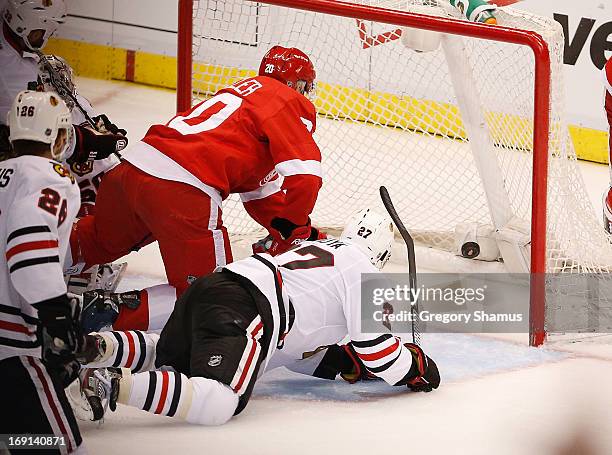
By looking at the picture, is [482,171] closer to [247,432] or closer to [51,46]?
[247,432]

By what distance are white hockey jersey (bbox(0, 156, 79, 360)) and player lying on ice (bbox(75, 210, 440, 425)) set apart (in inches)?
11.7

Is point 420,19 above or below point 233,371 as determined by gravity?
above

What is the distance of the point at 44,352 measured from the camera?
2.94m

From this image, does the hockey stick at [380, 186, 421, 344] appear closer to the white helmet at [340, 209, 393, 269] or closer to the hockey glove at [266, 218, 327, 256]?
the white helmet at [340, 209, 393, 269]

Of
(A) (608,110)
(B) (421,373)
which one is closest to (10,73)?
(B) (421,373)

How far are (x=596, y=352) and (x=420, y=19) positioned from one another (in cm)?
125

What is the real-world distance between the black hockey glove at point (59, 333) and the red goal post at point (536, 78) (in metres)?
1.73

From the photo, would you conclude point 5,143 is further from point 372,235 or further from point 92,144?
point 372,235

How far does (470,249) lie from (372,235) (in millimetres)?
1301

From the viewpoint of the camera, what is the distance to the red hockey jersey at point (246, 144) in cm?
385

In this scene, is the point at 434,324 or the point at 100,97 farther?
the point at 100,97

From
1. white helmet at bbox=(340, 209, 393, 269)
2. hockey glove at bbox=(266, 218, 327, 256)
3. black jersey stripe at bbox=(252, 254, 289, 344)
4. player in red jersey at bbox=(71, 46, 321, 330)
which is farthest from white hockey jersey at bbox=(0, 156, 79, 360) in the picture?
hockey glove at bbox=(266, 218, 327, 256)

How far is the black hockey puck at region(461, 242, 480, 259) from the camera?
490cm

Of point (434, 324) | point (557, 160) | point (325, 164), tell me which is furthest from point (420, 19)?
point (325, 164)
